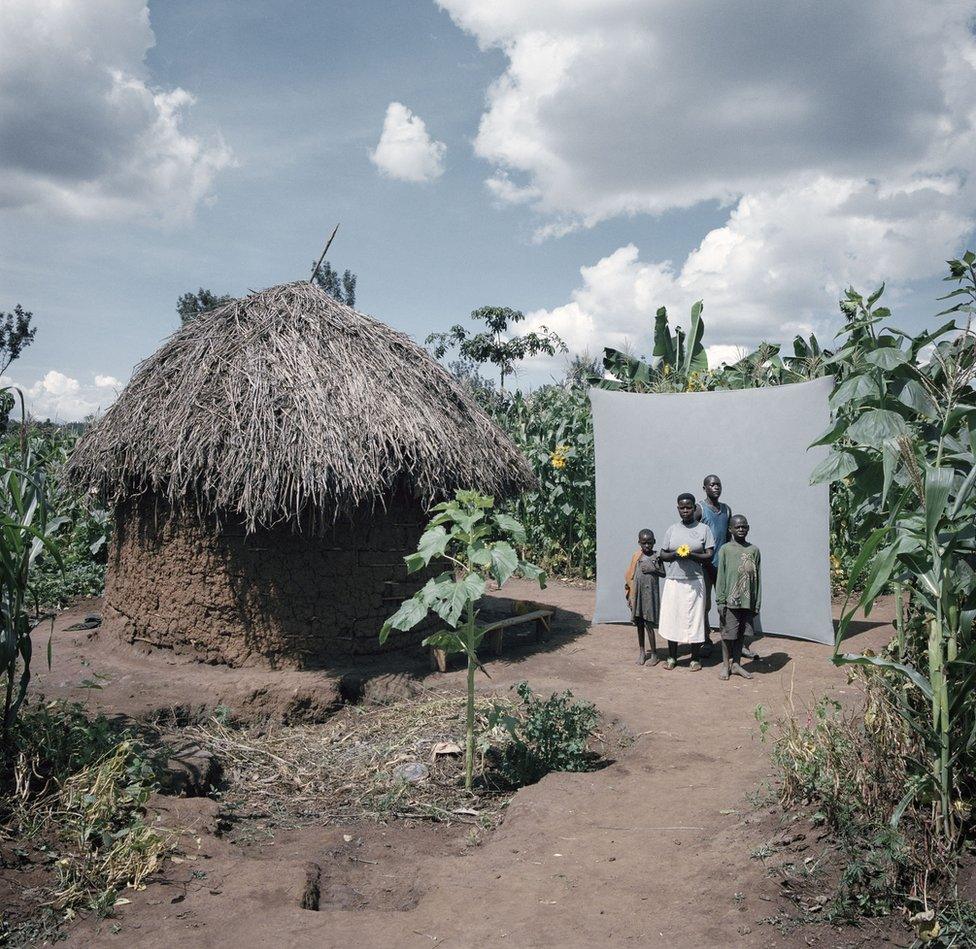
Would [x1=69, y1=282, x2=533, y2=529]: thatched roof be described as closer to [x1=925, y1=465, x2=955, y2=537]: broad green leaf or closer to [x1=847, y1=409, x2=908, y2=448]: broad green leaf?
[x1=847, y1=409, x2=908, y2=448]: broad green leaf

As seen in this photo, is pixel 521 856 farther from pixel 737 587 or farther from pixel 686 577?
pixel 686 577

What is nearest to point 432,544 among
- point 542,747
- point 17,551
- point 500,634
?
point 542,747

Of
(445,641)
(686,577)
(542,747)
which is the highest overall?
(686,577)

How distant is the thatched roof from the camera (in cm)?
623

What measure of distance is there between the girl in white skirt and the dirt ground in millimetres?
623

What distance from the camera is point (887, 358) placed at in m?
3.32

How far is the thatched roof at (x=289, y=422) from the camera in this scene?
6.23 m

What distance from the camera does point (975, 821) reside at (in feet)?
10.1

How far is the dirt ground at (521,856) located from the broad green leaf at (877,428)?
1.67 meters

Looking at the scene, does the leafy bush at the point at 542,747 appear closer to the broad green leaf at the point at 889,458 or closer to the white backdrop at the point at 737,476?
the broad green leaf at the point at 889,458

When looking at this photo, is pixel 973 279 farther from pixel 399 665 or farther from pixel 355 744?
pixel 399 665

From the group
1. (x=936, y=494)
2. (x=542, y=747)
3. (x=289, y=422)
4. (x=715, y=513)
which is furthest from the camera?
(x=715, y=513)

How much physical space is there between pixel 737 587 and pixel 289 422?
3799 mm

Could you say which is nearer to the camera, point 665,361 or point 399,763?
point 399,763
